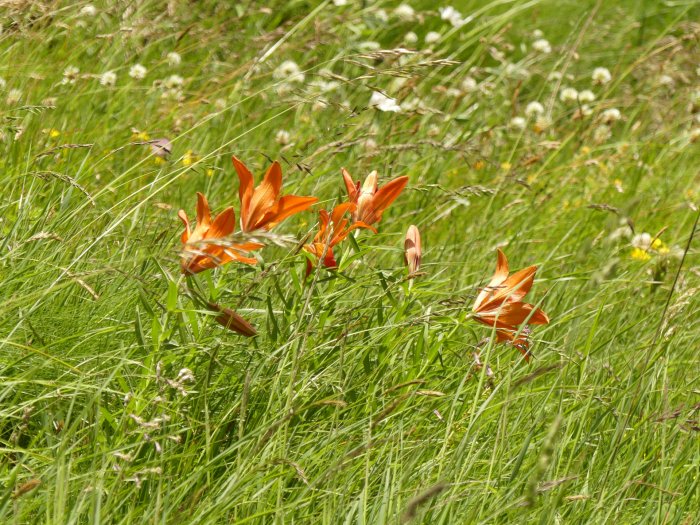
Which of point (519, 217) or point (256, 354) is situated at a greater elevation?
point (256, 354)

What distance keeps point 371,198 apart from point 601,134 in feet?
8.46

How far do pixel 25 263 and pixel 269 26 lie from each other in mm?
3174

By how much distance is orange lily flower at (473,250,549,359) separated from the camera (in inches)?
70.7

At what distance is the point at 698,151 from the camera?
4410mm

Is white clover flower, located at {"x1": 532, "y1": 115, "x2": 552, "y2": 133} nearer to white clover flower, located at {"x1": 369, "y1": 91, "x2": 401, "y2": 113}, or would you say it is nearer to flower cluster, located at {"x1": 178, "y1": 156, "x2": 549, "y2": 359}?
white clover flower, located at {"x1": 369, "y1": 91, "x2": 401, "y2": 113}

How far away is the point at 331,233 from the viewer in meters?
1.69

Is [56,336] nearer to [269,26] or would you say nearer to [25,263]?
[25,263]

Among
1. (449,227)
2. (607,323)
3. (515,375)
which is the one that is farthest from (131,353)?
(449,227)

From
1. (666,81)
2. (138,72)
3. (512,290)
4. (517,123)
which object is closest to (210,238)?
(512,290)

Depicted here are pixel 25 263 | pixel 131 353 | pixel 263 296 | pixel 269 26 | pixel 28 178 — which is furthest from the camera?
pixel 269 26

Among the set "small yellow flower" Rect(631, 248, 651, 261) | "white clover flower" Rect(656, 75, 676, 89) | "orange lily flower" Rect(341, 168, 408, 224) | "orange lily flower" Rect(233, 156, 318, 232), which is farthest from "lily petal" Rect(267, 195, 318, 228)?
"white clover flower" Rect(656, 75, 676, 89)

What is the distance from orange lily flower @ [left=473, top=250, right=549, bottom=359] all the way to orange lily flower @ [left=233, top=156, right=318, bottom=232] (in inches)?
14.9

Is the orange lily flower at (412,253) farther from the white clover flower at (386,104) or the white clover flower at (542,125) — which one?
the white clover flower at (542,125)

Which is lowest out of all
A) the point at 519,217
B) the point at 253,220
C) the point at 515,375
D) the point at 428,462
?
the point at 519,217
